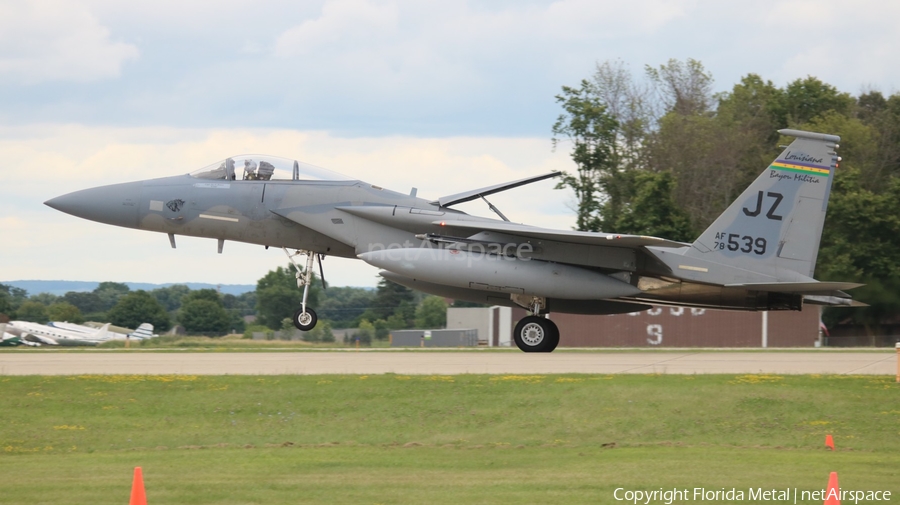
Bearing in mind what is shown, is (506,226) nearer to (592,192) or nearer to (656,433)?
(656,433)

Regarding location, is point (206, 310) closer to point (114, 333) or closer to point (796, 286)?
point (114, 333)

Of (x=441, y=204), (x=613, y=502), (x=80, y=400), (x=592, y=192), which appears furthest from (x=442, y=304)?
(x=613, y=502)

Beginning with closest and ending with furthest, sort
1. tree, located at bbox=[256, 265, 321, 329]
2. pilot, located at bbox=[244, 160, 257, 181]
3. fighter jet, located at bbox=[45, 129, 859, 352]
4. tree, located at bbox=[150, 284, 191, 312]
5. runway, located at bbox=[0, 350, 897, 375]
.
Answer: runway, located at bbox=[0, 350, 897, 375] < fighter jet, located at bbox=[45, 129, 859, 352] < pilot, located at bbox=[244, 160, 257, 181] < tree, located at bbox=[256, 265, 321, 329] < tree, located at bbox=[150, 284, 191, 312]

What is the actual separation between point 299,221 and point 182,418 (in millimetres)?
6977

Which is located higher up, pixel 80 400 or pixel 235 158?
pixel 235 158

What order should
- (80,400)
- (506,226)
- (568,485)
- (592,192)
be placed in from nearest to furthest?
(568,485)
(80,400)
(506,226)
(592,192)

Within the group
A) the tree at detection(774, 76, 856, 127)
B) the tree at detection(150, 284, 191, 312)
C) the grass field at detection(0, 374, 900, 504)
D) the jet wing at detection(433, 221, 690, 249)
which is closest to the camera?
the grass field at detection(0, 374, 900, 504)

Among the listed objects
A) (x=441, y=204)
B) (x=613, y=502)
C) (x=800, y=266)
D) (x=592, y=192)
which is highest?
(x=592, y=192)

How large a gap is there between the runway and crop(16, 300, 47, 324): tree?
36243 mm

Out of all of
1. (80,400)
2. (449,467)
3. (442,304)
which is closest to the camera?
(449,467)

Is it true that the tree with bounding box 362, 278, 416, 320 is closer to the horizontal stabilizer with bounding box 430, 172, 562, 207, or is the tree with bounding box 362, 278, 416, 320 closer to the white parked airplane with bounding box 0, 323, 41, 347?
the white parked airplane with bounding box 0, 323, 41, 347

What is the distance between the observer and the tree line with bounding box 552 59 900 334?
108ft

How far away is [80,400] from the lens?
42.4ft

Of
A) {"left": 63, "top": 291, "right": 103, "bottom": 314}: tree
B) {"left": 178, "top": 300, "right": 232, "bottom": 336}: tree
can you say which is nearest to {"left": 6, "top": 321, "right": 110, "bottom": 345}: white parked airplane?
{"left": 178, "top": 300, "right": 232, "bottom": 336}: tree
